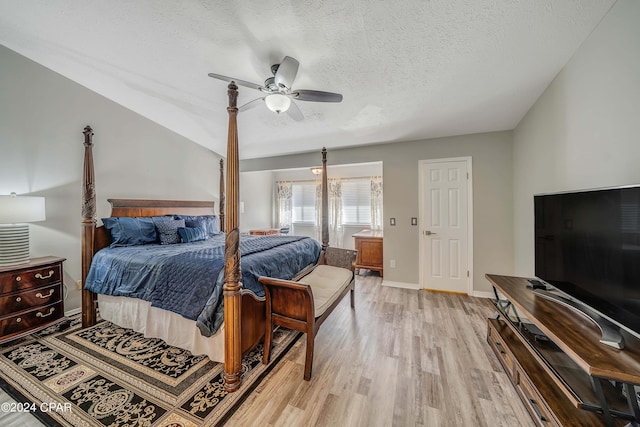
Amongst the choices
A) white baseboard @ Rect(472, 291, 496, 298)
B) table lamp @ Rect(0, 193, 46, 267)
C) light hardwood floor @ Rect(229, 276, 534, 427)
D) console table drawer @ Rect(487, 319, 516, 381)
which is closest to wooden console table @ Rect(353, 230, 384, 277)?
white baseboard @ Rect(472, 291, 496, 298)

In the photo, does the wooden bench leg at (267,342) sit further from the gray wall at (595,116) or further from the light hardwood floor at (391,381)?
the gray wall at (595,116)

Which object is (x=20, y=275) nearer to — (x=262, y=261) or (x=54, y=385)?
(x=54, y=385)

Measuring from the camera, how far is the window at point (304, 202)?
6324 mm

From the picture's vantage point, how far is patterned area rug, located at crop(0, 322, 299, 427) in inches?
56.9

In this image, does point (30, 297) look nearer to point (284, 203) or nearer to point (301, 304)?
point (301, 304)

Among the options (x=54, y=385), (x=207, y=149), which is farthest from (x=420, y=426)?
(x=207, y=149)

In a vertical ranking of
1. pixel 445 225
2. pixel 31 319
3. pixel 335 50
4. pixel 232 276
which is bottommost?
pixel 31 319

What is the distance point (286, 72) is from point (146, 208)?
3.20 meters

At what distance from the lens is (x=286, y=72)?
5.88 ft

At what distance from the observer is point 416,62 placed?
2014 millimetres

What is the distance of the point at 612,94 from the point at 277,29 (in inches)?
90.7

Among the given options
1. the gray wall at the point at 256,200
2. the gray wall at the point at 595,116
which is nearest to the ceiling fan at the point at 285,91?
the gray wall at the point at 595,116

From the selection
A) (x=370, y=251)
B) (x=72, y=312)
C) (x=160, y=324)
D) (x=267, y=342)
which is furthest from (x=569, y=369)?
(x=72, y=312)

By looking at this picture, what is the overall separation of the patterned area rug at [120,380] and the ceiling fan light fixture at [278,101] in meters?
2.24
